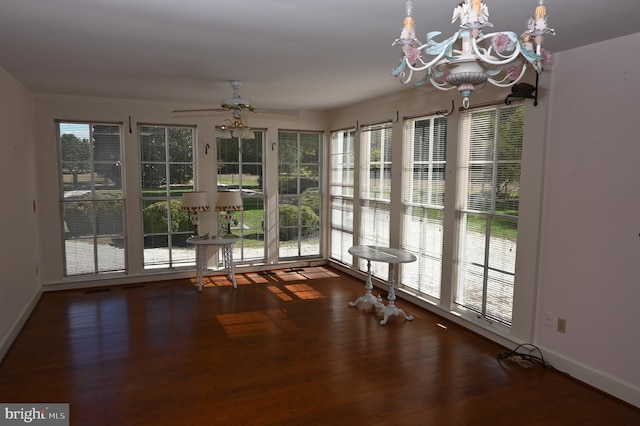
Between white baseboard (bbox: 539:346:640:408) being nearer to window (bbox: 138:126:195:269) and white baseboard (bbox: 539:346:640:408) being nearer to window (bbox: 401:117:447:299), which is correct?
window (bbox: 401:117:447:299)

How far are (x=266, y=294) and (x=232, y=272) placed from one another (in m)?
0.75

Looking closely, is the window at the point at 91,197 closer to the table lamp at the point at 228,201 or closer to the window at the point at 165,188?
the window at the point at 165,188

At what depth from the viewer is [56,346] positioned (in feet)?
12.8

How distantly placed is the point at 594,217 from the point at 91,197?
234 inches

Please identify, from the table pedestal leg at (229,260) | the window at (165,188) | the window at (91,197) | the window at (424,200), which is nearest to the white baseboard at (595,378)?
the window at (424,200)

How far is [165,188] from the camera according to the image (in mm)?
6227

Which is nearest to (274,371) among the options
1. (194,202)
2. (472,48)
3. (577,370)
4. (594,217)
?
(577,370)

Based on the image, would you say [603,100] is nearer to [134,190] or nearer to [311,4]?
[311,4]

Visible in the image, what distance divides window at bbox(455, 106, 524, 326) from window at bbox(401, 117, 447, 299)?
1.09ft

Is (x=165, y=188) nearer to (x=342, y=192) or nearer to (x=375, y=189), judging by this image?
(x=342, y=192)

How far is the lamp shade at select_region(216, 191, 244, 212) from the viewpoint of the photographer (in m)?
6.06

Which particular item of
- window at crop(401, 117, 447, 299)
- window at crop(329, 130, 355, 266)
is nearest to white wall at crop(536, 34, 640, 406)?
window at crop(401, 117, 447, 299)

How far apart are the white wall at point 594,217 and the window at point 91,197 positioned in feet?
17.7

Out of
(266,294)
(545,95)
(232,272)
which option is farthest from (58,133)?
(545,95)
